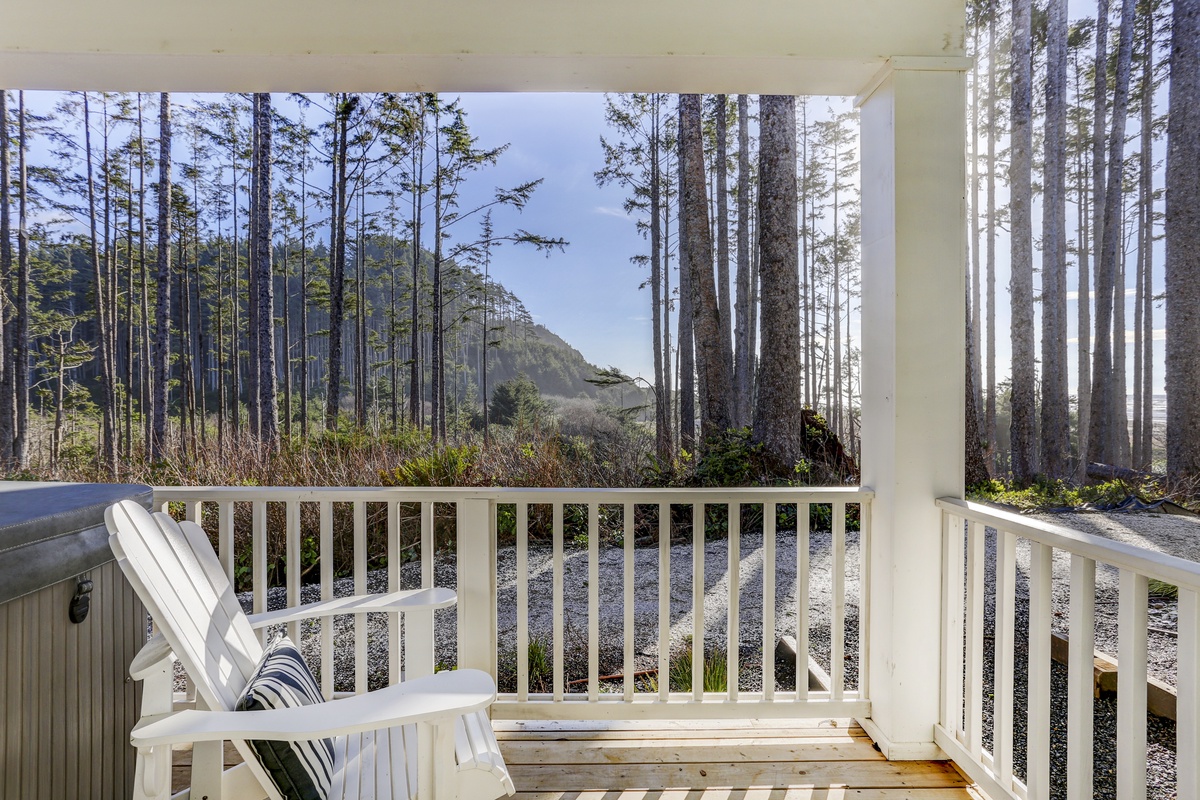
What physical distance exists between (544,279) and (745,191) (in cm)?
254

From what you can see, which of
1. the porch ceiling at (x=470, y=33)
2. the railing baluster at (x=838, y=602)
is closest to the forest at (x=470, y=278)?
the railing baluster at (x=838, y=602)

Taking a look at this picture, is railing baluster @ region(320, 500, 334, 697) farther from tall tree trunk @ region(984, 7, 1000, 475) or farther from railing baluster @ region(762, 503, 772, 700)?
tall tree trunk @ region(984, 7, 1000, 475)

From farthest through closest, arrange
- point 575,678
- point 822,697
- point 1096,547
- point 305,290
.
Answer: point 305,290
point 575,678
point 822,697
point 1096,547

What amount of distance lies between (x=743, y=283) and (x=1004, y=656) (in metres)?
5.22

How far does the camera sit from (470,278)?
6.00 m

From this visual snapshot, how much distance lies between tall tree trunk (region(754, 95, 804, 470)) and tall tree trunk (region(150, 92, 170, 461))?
564 centimetres

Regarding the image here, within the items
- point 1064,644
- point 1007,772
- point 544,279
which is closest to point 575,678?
point 1007,772

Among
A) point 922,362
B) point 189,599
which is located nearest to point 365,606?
point 189,599

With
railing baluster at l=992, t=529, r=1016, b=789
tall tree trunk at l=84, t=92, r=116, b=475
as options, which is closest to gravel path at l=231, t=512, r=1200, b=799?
railing baluster at l=992, t=529, r=1016, b=789

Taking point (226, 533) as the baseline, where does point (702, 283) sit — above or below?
above

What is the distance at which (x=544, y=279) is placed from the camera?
230 inches

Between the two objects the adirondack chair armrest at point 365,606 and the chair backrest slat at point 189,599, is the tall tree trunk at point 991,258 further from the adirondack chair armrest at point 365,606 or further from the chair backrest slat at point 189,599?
the chair backrest slat at point 189,599

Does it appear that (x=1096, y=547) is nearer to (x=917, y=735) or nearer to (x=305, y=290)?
(x=917, y=735)

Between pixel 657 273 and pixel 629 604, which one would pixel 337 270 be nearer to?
pixel 657 273
